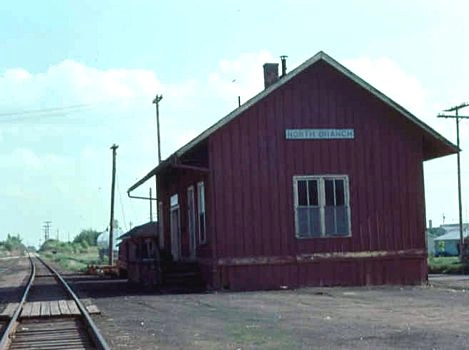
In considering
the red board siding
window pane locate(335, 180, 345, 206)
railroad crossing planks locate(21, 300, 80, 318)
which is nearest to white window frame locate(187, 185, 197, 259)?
the red board siding

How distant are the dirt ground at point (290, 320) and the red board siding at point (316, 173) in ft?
5.53

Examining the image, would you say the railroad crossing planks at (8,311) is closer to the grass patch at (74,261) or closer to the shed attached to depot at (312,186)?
the shed attached to depot at (312,186)

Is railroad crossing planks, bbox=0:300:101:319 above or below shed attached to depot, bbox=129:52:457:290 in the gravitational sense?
below

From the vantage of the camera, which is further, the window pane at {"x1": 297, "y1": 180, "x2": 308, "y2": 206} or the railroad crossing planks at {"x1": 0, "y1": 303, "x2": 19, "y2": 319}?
the window pane at {"x1": 297, "y1": 180, "x2": 308, "y2": 206}

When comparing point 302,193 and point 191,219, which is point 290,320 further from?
point 191,219

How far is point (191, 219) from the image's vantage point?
26.3m

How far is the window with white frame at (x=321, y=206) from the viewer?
76.9 ft

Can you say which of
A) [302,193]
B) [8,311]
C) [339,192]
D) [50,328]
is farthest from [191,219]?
[50,328]

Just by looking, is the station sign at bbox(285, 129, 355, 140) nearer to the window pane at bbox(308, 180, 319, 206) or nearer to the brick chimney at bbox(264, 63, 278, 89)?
the window pane at bbox(308, 180, 319, 206)

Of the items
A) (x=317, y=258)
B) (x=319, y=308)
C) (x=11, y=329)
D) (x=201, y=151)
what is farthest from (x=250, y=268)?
(x=11, y=329)

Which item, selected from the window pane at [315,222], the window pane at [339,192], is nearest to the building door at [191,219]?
the window pane at [315,222]

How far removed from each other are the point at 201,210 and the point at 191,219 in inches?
67.5

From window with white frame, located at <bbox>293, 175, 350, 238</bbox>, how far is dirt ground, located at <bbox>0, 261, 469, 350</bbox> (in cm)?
189

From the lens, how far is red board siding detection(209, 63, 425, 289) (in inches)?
907
